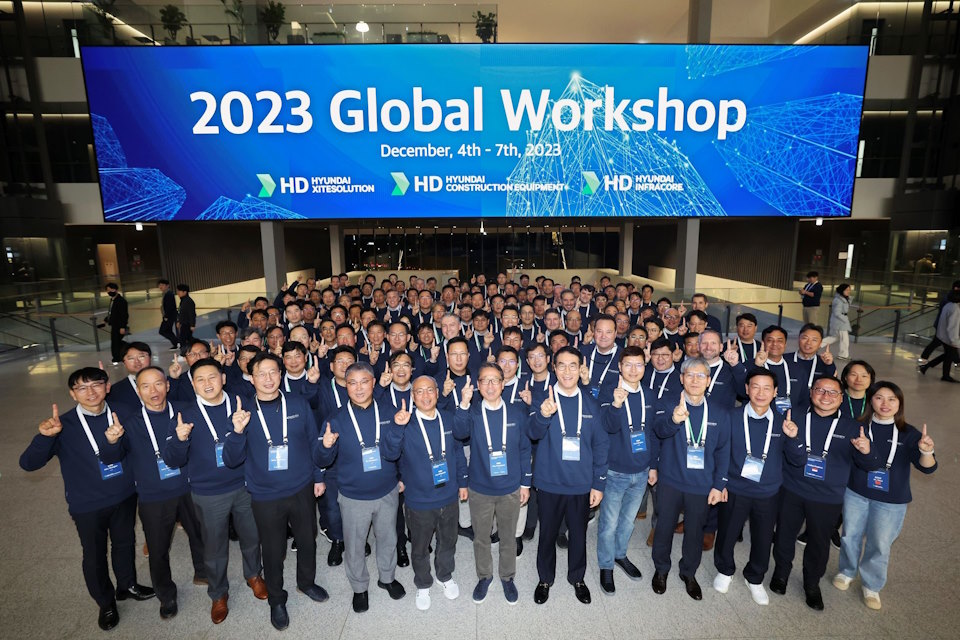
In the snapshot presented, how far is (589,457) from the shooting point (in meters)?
3.48

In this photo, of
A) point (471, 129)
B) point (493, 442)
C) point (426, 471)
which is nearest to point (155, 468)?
point (426, 471)

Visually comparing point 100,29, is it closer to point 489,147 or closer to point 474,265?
point 489,147

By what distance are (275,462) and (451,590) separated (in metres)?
1.71

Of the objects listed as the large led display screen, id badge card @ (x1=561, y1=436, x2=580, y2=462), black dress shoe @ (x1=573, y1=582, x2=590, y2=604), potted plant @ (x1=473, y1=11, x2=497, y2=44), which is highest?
potted plant @ (x1=473, y1=11, x2=497, y2=44)

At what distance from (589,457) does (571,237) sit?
67.7ft

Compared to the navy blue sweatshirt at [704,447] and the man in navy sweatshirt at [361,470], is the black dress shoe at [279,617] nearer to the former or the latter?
the man in navy sweatshirt at [361,470]

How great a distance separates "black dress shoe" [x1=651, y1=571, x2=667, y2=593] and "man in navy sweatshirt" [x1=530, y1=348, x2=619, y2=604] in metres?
0.79

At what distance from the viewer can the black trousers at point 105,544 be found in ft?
10.7

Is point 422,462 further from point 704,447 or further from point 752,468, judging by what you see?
point 752,468

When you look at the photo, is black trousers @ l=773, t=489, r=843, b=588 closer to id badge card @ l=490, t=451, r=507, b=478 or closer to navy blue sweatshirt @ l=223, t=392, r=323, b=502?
id badge card @ l=490, t=451, r=507, b=478

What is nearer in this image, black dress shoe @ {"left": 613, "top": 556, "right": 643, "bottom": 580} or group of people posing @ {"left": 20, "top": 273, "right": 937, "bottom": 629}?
group of people posing @ {"left": 20, "top": 273, "right": 937, "bottom": 629}

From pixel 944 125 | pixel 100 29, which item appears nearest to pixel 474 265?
pixel 100 29

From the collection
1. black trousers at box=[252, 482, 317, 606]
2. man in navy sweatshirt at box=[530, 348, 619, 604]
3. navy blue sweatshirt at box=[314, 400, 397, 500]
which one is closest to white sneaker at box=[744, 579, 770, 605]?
man in navy sweatshirt at box=[530, 348, 619, 604]

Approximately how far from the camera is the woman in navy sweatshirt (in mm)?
3260
